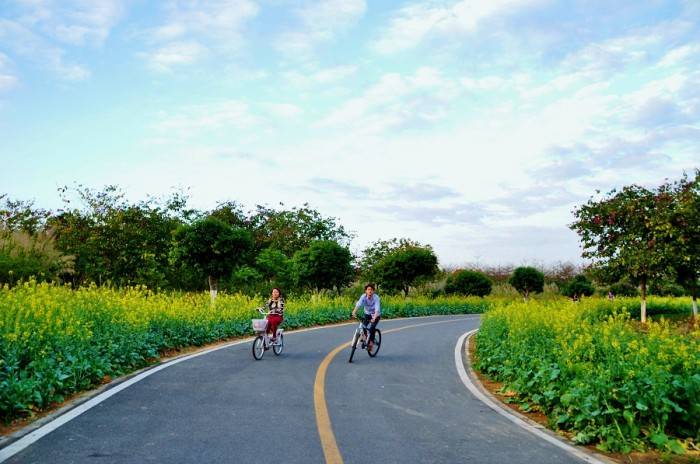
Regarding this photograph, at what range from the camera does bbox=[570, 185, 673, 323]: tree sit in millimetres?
22375

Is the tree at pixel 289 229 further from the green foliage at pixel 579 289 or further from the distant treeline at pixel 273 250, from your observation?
the green foliage at pixel 579 289

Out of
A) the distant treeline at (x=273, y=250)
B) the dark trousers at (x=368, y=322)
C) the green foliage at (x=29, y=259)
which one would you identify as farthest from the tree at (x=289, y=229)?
the dark trousers at (x=368, y=322)

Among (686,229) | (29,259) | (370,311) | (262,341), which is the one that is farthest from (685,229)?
(29,259)

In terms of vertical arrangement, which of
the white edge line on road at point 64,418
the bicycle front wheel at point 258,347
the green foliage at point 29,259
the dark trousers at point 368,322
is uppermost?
the green foliage at point 29,259

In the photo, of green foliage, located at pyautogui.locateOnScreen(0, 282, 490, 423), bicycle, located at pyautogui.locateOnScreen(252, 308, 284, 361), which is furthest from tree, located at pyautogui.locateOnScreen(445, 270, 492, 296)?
bicycle, located at pyautogui.locateOnScreen(252, 308, 284, 361)

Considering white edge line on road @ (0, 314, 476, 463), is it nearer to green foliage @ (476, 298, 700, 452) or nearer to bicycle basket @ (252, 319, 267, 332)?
bicycle basket @ (252, 319, 267, 332)

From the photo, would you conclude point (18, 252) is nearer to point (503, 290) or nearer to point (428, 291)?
point (428, 291)

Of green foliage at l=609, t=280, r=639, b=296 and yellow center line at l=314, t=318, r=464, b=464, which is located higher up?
green foliage at l=609, t=280, r=639, b=296

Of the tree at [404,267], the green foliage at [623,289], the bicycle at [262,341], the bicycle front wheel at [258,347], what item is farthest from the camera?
the green foliage at [623,289]

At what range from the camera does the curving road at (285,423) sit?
5.76 metres

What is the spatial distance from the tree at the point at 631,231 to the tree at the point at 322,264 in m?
11.7

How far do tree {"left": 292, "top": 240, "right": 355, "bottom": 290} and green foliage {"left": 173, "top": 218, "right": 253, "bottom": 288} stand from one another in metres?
7.49

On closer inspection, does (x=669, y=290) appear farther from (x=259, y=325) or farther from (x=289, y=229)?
(x=259, y=325)

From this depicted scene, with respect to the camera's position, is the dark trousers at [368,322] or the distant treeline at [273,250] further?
the distant treeline at [273,250]
